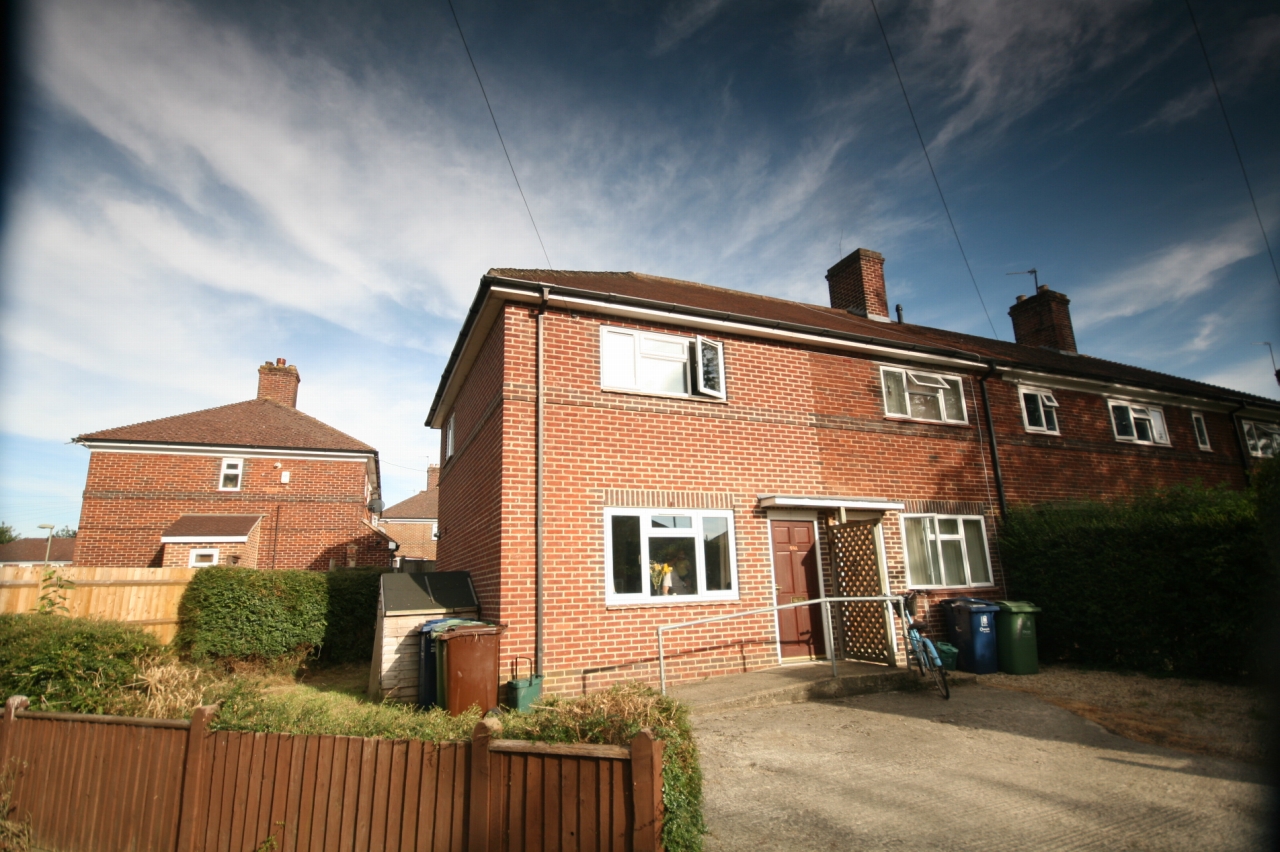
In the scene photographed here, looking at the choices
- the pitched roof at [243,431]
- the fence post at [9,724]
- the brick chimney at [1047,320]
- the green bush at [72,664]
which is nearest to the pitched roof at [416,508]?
the pitched roof at [243,431]

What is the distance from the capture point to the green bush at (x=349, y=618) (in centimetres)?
1310

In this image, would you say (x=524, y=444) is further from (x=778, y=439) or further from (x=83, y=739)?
(x=83, y=739)

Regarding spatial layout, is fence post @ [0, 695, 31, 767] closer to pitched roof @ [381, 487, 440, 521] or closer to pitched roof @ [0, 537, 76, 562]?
pitched roof @ [381, 487, 440, 521]

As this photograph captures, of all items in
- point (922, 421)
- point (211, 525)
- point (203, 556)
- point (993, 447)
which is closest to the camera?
Result: point (922, 421)

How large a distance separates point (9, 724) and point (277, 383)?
24.3 m

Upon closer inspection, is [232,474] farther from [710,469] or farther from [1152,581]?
[1152,581]

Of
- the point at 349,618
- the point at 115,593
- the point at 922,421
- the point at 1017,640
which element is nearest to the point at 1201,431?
the point at 922,421

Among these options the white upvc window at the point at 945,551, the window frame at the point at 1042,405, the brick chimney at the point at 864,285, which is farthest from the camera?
the brick chimney at the point at 864,285

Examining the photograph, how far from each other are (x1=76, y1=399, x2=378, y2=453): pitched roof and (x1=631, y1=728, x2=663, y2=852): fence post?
22714mm

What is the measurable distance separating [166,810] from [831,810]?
4783mm

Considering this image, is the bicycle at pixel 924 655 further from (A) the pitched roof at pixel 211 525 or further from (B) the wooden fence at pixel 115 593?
(A) the pitched roof at pixel 211 525

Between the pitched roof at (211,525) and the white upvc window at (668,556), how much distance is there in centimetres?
1704

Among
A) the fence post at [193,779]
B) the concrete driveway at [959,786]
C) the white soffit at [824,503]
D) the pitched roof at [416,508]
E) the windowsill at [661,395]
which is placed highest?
the pitched roof at [416,508]

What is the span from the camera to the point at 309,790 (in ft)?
13.2
